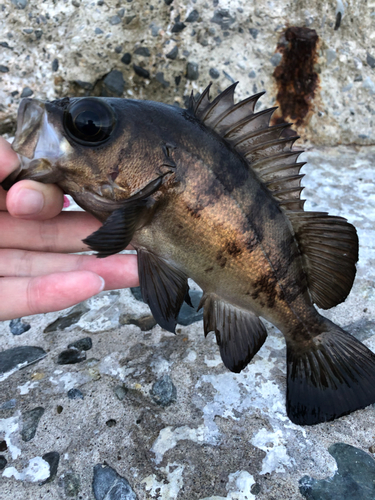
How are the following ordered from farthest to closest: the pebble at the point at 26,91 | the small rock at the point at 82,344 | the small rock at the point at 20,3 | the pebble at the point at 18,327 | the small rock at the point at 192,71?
the small rock at the point at 192,71, the pebble at the point at 26,91, the small rock at the point at 20,3, the pebble at the point at 18,327, the small rock at the point at 82,344

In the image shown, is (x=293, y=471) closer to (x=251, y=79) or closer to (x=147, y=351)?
(x=147, y=351)

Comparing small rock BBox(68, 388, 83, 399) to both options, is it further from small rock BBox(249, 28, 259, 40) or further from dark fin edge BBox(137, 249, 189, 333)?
small rock BBox(249, 28, 259, 40)

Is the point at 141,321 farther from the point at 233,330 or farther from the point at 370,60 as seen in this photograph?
the point at 370,60

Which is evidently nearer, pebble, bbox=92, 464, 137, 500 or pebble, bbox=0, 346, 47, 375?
pebble, bbox=92, 464, 137, 500

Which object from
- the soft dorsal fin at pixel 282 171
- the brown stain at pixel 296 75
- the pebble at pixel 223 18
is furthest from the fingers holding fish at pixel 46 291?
the pebble at pixel 223 18

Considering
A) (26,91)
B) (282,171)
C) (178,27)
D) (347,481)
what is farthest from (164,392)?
(178,27)

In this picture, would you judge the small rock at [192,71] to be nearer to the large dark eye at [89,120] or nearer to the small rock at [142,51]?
the small rock at [142,51]

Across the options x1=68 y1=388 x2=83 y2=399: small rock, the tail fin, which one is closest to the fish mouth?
x1=68 y1=388 x2=83 y2=399: small rock
